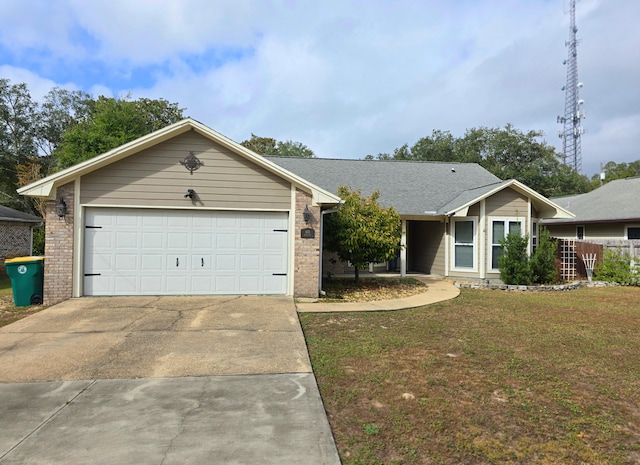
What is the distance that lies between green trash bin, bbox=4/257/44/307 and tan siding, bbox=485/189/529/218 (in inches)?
515

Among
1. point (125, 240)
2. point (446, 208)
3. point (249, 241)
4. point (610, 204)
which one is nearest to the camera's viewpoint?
point (125, 240)

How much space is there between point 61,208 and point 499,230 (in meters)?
13.0

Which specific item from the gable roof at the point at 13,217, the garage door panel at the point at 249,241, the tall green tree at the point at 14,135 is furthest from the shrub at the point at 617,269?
the tall green tree at the point at 14,135

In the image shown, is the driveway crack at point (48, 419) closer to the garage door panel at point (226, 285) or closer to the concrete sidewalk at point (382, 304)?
the concrete sidewalk at point (382, 304)

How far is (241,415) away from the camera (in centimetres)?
358

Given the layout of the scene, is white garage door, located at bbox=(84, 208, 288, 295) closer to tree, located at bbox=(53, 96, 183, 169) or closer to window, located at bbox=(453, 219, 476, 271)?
window, located at bbox=(453, 219, 476, 271)

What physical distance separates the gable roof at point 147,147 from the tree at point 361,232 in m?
1.46

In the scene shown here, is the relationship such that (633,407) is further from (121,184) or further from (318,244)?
(121,184)

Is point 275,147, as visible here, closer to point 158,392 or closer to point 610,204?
point 610,204

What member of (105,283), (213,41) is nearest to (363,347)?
(105,283)

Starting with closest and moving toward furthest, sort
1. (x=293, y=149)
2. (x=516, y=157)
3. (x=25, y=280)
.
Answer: (x=25, y=280), (x=516, y=157), (x=293, y=149)

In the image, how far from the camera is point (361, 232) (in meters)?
10.6

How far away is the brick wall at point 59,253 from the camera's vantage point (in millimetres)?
8508

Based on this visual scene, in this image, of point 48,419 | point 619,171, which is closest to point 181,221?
point 48,419
